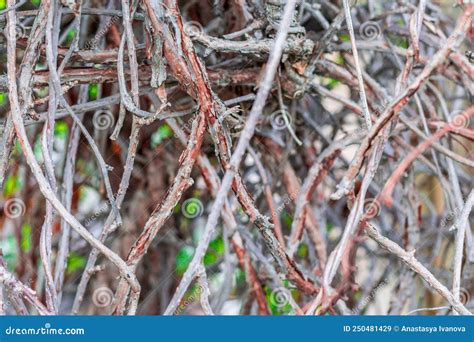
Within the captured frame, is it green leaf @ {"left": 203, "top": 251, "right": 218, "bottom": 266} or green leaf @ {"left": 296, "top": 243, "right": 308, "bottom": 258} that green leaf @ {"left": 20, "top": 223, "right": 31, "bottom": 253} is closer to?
green leaf @ {"left": 203, "top": 251, "right": 218, "bottom": 266}

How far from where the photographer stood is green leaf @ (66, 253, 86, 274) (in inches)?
37.0

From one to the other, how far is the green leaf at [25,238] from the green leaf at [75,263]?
0.19ft

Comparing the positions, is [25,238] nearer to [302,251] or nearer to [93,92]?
[93,92]

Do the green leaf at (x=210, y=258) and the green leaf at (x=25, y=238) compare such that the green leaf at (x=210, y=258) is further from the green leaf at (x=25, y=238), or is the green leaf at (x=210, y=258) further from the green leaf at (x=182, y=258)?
the green leaf at (x=25, y=238)

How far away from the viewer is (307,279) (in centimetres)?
76

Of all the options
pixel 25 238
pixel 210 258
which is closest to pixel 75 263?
pixel 25 238

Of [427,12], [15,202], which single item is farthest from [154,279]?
[427,12]

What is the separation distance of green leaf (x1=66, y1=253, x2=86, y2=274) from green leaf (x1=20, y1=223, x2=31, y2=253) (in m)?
0.06

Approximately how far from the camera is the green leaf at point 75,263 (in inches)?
37.0

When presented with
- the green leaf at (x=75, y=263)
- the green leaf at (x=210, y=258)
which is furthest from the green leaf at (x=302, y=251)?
the green leaf at (x=75, y=263)

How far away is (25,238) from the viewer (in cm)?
92

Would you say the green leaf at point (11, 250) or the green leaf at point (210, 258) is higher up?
the green leaf at point (210, 258)

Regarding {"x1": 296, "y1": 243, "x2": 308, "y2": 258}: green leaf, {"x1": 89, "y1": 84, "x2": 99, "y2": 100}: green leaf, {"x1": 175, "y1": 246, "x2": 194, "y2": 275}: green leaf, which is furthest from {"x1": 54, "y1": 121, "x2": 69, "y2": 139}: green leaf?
{"x1": 296, "y1": 243, "x2": 308, "y2": 258}: green leaf

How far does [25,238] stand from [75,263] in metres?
0.07
